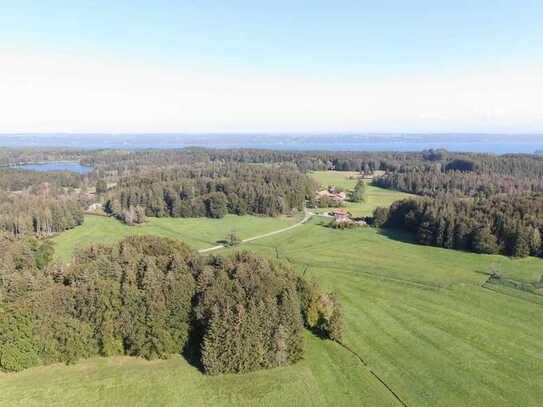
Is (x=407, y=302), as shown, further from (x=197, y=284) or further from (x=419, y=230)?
(x=419, y=230)

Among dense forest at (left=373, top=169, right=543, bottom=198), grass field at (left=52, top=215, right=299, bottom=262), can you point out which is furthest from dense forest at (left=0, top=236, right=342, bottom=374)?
dense forest at (left=373, top=169, right=543, bottom=198)

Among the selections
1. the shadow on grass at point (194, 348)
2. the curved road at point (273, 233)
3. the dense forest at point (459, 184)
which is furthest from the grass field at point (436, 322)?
the dense forest at point (459, 184)

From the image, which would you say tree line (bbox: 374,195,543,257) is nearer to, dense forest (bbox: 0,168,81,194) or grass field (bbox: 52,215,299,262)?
grass field (bbox: 52,215,299,262)

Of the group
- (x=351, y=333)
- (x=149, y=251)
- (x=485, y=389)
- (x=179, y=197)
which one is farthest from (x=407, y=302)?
(x=179, y=197)

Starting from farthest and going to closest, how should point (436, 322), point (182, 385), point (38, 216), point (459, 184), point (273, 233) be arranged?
point (459, 184)
point (38, 216)
point (273, 233)
point (436, 322)
point (182, 385)

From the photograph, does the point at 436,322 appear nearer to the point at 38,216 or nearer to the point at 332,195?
the point at 332,195

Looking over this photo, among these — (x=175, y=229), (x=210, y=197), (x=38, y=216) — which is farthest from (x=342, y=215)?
(x=38, y=216)
